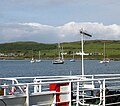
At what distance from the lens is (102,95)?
10.9 meters

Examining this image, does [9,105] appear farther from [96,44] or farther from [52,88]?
[96,44]

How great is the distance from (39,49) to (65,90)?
18569cm

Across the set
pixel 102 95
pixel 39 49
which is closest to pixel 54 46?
pixel 39 49

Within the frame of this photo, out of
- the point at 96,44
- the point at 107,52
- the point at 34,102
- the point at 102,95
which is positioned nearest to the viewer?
the point at 34,102

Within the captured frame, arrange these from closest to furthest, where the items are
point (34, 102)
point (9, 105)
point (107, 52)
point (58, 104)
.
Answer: point (9, 105) → point (34, 102) → point (58, 104) → point (107, 52)

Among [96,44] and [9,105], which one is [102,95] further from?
[96,44]

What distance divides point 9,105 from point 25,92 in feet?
2.15

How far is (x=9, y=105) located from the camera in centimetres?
815

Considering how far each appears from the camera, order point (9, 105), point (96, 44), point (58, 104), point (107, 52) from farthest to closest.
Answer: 1. point (96, 44)
2. point (107, 52)
3. point (58, 104)
4. point (9, 105)

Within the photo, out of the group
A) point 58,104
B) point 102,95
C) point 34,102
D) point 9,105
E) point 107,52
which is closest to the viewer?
point 9,105

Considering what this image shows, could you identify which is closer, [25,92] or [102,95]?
[25,92]

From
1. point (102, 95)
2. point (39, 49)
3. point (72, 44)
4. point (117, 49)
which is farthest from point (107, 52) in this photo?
point (102, 95)

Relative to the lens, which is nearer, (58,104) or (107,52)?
(58,104)

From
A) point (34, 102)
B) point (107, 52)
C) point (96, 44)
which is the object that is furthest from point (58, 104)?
point (96, 44)
